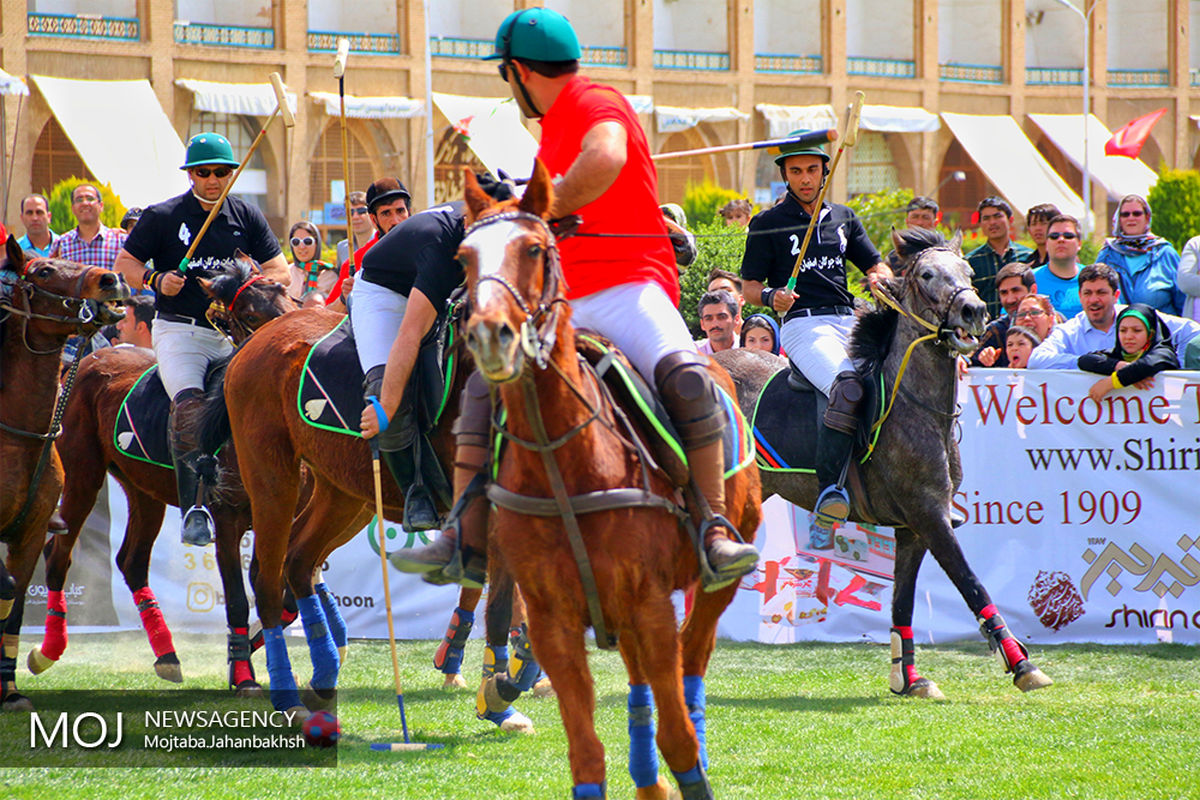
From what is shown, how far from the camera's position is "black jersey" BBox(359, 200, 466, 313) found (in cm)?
689

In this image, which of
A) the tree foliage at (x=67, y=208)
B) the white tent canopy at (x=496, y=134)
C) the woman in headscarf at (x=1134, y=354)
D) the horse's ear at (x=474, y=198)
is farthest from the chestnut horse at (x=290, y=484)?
the white tent canopy at (x=496, y=134)

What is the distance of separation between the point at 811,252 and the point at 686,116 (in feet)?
125

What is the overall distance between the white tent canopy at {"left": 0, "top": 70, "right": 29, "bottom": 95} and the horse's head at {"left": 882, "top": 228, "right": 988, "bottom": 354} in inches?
1337

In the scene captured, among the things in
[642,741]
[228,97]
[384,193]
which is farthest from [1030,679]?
[228,97]

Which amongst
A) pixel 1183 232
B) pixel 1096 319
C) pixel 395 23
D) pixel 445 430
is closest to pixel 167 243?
pixel 445 430

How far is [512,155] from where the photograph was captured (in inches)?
1623

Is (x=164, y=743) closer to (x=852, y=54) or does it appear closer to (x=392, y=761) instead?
(x=392, y=761)

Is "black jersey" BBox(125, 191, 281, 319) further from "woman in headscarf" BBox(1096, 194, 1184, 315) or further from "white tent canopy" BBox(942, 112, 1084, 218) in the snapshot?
"white tent canopy" BBox(942, 112, 1084, 218)

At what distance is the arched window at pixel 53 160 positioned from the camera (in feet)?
127

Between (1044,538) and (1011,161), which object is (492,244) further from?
(1011,161)

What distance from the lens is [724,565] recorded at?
4.78 meters

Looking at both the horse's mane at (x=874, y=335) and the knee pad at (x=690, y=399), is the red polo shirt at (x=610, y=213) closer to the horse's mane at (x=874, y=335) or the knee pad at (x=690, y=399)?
the knee pad at (x=690, y=399)

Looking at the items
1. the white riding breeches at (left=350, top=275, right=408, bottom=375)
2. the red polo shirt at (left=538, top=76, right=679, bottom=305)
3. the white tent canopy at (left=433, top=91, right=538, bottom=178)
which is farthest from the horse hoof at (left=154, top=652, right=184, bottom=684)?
the white tent canopy at (left=433, top=91, right=538, bottom=178)

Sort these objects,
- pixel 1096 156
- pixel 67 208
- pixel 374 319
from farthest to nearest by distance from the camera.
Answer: pixel 1096 156 < pixel 67 208 < pixel 374 319
